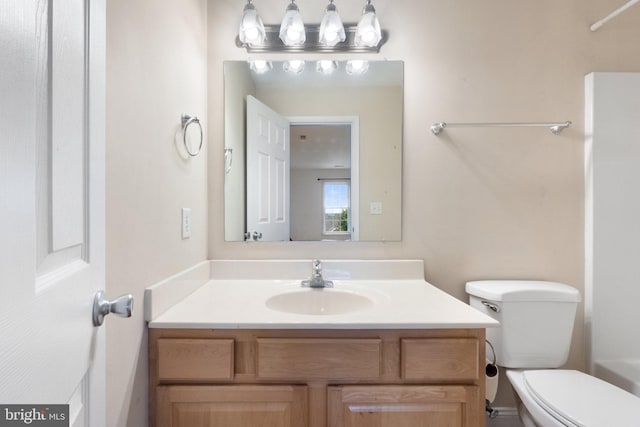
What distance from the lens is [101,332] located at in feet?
1.85

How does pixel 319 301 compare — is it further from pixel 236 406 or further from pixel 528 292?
pixel 528 292

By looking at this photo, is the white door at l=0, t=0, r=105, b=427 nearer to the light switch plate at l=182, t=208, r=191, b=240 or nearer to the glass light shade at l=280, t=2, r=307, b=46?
the light switch plate at l=182, t=208, r=191, b=240

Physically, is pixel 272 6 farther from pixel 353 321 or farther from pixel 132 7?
pixel 353 321

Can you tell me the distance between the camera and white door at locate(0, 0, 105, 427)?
324 mm

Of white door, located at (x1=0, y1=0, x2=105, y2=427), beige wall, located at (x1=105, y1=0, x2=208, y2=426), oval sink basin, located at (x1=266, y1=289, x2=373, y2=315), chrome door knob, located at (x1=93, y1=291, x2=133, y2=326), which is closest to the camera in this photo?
white door, located at (x1=0, y1=0, x2=105, y2=427)

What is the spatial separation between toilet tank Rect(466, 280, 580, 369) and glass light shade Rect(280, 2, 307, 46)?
142 centimetres

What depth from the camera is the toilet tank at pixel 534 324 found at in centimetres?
124

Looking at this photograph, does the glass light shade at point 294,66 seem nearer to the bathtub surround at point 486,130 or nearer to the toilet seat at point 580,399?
the bathtub surround at point 486,130

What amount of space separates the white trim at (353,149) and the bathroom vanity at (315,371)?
1.97 ft

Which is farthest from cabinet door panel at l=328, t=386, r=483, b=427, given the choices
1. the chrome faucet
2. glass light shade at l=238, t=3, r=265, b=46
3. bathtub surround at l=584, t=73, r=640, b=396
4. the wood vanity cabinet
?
glass light shade at l=238, t=3, r=265, b=46

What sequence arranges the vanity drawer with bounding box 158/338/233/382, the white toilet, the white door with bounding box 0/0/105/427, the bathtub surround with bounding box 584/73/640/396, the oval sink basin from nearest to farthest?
1. the white door with bounding box 0/0/105/427
2. the vanity drawer with bounding box 158/338/233/382
3. the white toilet
4. the oval sink basin
5. the bathtub surround with bounding box 584/73/640/396

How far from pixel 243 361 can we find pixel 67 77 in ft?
2.71

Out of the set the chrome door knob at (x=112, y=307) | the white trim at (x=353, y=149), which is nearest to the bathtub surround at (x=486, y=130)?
the white trim at (x=353, y=149)

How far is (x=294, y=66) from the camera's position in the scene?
143 centimetres
